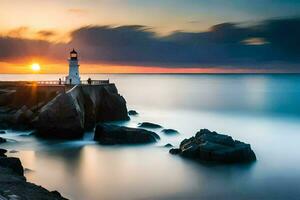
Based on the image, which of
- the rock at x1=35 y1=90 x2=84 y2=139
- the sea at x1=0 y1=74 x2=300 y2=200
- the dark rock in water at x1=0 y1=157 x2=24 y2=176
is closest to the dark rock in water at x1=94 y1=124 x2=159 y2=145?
the sea at x1=0 y1=74 x2=300 y2=200

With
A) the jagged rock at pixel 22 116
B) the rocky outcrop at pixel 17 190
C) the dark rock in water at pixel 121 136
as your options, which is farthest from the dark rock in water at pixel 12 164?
the jagged rock at pixel 22 116

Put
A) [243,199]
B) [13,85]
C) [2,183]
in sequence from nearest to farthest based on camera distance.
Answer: [2,183]
[243,199]
[13,85]

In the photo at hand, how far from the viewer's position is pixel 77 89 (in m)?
39.2

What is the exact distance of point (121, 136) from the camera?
3075 centimetres

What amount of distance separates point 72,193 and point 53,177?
3.21m

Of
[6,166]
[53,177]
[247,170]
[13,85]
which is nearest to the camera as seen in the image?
[6,166]

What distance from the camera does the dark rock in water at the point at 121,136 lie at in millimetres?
30656

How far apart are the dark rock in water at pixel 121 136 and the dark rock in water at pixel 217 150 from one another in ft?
16.6

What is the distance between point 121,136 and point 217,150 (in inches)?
324

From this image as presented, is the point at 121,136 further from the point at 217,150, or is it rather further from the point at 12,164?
the point at 12,164

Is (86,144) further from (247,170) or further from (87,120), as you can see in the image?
(247,170)

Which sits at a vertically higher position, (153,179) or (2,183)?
(2,183)

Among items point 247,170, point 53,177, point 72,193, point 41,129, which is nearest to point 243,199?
point 247,170

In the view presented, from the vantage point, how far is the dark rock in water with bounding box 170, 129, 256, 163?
25.0 meters
